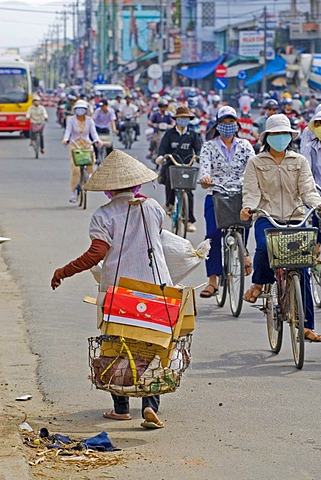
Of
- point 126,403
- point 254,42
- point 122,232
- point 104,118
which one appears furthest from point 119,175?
point 254,42

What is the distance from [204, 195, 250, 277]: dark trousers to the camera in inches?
435

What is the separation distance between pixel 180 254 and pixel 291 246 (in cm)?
132

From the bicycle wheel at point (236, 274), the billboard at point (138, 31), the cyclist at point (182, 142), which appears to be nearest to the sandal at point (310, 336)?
the bicycle wheel at point (236, 274)

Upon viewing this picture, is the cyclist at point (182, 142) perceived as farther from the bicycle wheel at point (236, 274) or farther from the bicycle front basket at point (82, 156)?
the bicycle wheel at point (236, 274)

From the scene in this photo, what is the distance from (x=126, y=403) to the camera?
700cm

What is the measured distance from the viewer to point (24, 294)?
38.5ft

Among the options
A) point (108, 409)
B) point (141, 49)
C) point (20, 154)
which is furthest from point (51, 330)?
point (141, 49)

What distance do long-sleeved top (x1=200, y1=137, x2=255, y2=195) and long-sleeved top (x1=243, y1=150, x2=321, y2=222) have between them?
195 centimetres

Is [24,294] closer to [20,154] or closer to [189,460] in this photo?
[189,460]

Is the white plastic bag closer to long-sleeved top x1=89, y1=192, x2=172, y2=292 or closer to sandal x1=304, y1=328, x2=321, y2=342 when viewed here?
long-sleeved top x1=89, y1=192, x2=172, y2=292

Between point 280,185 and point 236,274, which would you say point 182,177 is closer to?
point 236,274

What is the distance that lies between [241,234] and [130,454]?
4.72 meters

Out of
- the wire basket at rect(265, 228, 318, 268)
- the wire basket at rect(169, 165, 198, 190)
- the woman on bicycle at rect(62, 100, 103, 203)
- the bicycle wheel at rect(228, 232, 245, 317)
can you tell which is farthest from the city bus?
the wire basket at rect(265, 228, 318, 268)

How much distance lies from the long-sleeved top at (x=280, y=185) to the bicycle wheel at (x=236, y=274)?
1546 millimetres
